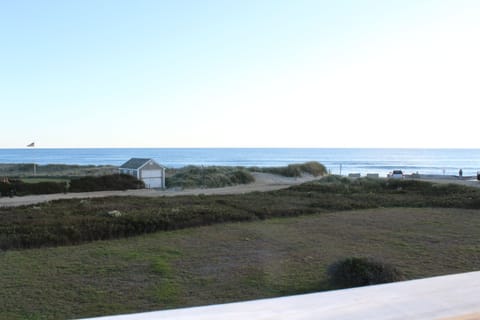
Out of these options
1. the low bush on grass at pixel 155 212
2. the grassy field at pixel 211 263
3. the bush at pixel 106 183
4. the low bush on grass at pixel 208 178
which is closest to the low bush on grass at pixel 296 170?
the low bush on grass at pixel 208 178

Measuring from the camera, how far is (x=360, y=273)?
216 inches

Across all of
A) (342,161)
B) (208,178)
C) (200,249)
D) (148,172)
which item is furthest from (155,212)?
(342,161)

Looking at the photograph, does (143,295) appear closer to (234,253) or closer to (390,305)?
(234,253)

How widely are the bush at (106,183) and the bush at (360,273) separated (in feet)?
63.4

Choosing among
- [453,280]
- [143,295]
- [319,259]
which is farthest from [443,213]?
[453,280]

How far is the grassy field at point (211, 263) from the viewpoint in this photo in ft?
17.0

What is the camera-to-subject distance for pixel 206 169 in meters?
33.3

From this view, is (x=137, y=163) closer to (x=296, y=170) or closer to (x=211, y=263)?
(x=296, y=170)

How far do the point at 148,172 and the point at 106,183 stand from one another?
2.60 metres

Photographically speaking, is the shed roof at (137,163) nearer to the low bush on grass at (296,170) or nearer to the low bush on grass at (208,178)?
the low bush on grass at (208,178)

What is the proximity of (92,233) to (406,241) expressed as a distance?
5.59 meters

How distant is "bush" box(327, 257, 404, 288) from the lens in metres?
5.38

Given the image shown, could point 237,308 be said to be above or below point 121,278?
above

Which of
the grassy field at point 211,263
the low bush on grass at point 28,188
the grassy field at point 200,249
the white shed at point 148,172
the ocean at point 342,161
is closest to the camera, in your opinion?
the grassy field at point 211,263
